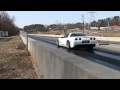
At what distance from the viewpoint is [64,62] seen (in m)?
7.41

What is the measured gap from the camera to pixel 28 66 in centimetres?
1972
